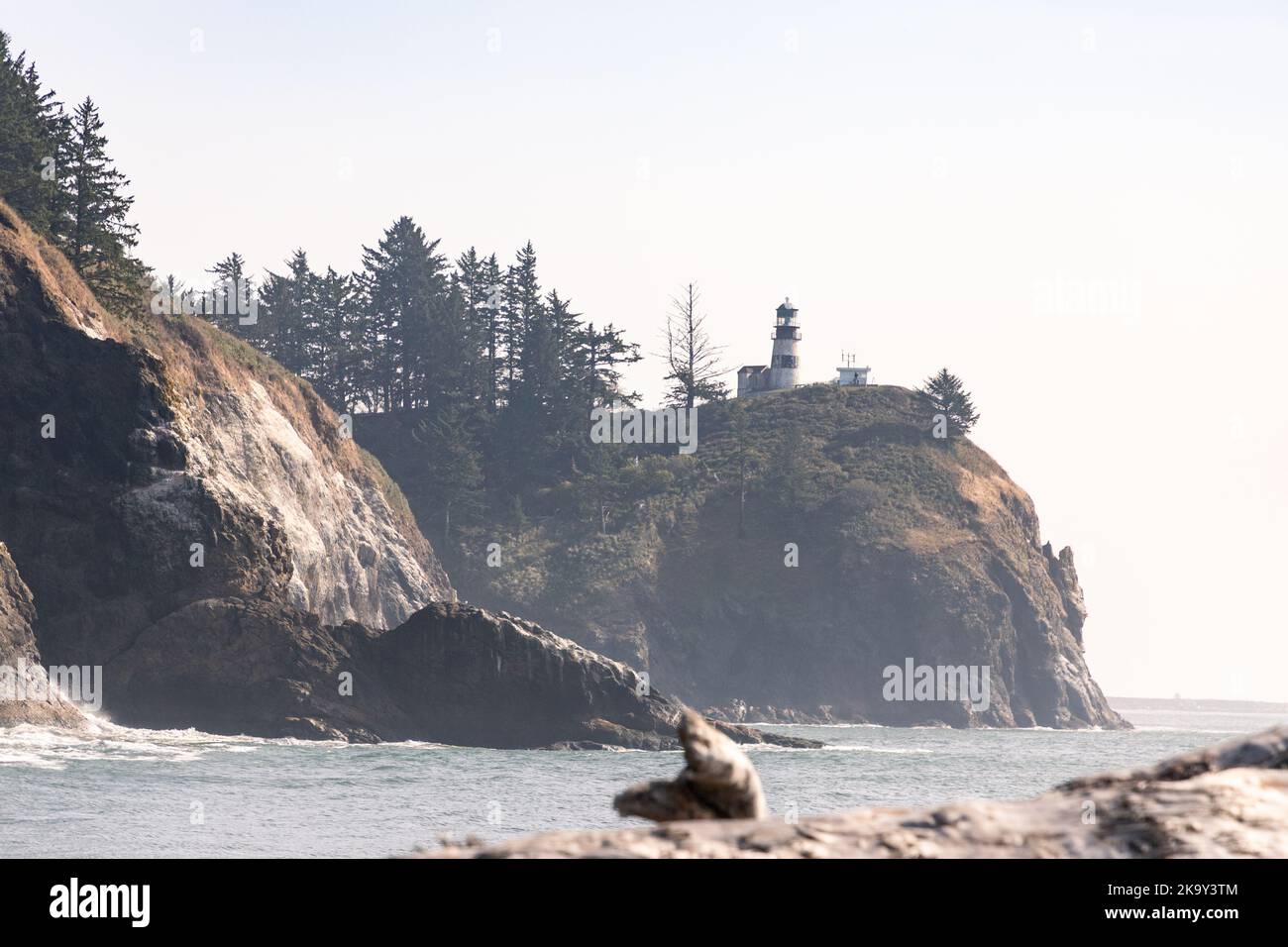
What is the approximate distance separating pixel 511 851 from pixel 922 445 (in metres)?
122

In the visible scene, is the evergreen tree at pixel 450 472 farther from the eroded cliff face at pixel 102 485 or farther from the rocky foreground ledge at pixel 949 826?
the rocky foreground ledge at pixel 949 826

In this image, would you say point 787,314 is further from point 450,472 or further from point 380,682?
point 380,682

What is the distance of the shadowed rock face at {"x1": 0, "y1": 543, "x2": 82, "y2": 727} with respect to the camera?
4931 centimetres

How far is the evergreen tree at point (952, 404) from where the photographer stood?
127750 millimetres

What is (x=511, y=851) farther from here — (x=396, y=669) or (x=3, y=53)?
(x=3, y=53)

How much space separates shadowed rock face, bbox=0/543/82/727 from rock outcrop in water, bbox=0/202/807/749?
5.3 inches

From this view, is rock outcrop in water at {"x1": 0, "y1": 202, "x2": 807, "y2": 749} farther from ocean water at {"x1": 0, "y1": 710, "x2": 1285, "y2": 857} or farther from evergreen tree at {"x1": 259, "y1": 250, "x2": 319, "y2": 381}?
evergreen tree at {"x1": 259, "y1": 250, "x2": 319, "y2": 381}

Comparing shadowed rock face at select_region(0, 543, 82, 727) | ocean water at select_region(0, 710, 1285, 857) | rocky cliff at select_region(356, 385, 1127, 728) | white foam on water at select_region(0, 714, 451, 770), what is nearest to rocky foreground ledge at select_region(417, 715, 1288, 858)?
ocean water at select_region(0, 710, 1285, 857)

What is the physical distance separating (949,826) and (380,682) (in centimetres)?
5825

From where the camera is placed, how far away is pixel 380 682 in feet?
202

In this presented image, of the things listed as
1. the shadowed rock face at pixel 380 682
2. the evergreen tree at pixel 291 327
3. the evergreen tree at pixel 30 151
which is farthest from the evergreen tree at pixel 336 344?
the shadowed rock face at pixel 380 682

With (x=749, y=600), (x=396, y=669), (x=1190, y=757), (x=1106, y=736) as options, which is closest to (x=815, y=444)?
(x=749, y=600)

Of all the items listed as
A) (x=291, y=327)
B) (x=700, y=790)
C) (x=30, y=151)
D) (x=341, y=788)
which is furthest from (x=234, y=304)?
(x=700, y=790)
